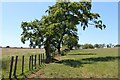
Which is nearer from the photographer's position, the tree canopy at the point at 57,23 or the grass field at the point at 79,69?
the grass field at the point at 79,69

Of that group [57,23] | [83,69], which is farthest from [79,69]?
[57,23]

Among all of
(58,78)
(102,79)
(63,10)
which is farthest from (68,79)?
(63,10)

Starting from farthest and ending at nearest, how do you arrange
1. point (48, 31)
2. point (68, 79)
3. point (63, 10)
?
point (63, 10), point (48, 31), point (68, 79)

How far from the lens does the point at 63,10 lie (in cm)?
4744

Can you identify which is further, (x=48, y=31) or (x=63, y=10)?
(x=63, y=10)

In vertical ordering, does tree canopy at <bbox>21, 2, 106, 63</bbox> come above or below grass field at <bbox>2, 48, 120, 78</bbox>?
above

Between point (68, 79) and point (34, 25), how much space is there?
29.4m

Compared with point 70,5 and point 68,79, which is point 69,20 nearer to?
point 70,5

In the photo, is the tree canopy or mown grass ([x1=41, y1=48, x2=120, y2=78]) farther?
the tree canopy

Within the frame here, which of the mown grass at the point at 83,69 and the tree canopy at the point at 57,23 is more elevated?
the tree canopy at the point at 57,23

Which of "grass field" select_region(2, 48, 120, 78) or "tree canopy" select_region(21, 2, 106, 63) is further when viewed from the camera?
"tree canopy" select_region(21, 2, 106, 63)

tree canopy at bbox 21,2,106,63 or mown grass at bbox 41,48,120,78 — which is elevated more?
tree canopy at bbox 21,2,106,63

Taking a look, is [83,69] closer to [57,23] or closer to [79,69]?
[79,69]

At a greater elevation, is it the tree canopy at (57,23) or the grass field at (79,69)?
the tree canopy at (57,23)
